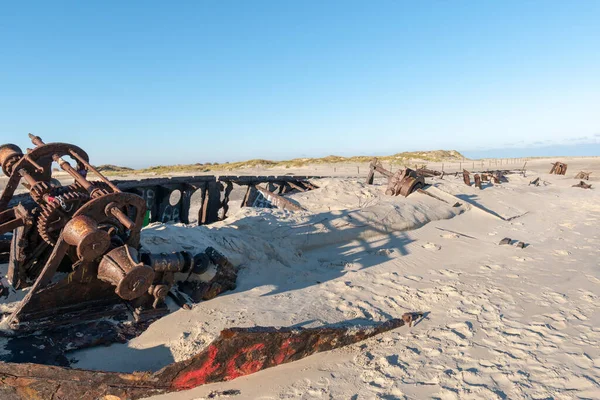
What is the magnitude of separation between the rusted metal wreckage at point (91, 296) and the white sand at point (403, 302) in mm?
172

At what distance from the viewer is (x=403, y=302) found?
5570mm

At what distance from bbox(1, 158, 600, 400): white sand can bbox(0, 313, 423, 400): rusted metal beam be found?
0.36 ft

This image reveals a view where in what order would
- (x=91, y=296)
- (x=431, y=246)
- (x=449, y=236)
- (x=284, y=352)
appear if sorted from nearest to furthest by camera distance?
(x=284, y=352) → (x=91, y=296) → (x=431, y=246) → (x=449, y=236)

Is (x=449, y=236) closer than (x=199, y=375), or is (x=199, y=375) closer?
(x=199, y=375)

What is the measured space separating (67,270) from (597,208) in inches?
585

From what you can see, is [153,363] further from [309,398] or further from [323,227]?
[323,227]

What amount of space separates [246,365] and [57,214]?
2.42m

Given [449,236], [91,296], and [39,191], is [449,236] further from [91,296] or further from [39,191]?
[39,191]

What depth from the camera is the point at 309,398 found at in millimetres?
3518

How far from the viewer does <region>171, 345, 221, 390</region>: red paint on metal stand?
353 centimetres

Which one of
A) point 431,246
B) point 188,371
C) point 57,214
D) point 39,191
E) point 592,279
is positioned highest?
point 39,191

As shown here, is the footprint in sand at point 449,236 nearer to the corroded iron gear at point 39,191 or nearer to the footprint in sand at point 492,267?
the footprint in sand at point 492,267

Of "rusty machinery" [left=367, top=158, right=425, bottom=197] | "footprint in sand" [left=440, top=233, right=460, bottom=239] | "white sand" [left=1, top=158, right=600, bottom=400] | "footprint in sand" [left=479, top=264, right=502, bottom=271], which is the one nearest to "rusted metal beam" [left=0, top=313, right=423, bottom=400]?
"white sand" [left=1, top=158, right=600, bottom=400]

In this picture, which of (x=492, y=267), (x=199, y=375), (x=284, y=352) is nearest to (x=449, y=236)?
(x=492, y=267)
